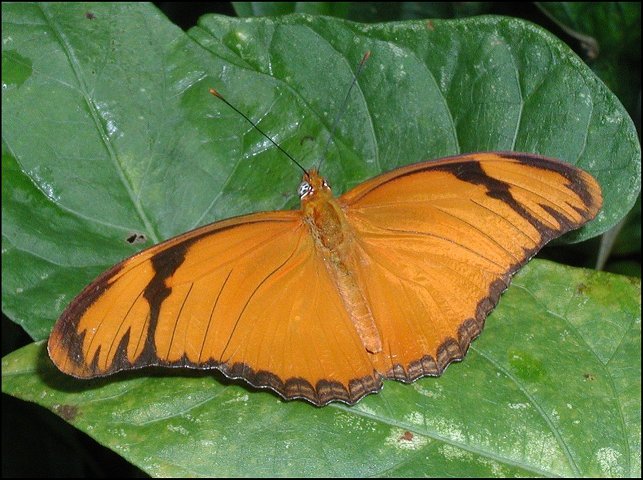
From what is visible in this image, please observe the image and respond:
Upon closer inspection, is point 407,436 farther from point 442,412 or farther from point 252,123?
point 252,123

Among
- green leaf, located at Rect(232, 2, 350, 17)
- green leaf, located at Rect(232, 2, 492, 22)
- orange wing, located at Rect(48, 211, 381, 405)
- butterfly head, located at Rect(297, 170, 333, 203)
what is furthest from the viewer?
green leaf, located at Rect(232, 2, 492, 22)

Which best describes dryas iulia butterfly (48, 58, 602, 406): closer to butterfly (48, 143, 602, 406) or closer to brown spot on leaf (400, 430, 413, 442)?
butterfly (48, 143, 602, 406)

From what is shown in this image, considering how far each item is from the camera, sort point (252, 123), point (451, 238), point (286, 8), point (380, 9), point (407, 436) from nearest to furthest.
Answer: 1. point (407, 436)
2. point (451, 238)
3. point (252, 123)
4. point (286, 8)
5. point (380, 9)

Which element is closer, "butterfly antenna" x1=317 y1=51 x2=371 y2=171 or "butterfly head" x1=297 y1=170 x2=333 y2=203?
"butterfly head" x1=297 y1=170 x2=333 y2=203

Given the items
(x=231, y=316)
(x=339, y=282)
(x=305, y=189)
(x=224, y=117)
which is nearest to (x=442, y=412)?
(x=339, y=282)

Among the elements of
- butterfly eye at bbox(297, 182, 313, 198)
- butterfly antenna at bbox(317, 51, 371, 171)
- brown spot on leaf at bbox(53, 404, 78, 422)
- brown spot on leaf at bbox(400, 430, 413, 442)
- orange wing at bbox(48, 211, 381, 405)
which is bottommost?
brown spot on leaf at bbox(400, 430, 413, 442)

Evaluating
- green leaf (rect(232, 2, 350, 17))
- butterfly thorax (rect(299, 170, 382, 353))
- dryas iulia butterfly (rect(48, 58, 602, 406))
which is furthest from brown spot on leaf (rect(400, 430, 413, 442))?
green leaf (rect(232, 2, 350, 17))
